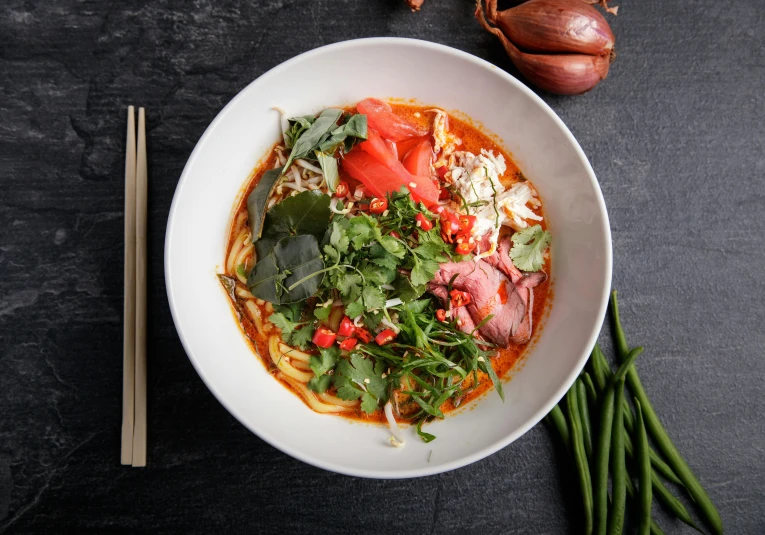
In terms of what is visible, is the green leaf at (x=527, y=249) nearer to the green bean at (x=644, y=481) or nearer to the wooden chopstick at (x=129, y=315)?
the green bean at (x=644, y=481)

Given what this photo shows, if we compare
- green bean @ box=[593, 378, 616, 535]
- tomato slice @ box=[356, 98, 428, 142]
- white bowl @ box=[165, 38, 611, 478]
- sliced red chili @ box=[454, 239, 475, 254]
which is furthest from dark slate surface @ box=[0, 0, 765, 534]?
sliced red chili @ box=[454, 239, 475, 254]

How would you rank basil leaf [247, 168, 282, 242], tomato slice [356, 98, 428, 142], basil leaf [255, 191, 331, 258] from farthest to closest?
tomato slice [356, 98, 428, 142] < basil leaf [247, 168, 282, 242] < basil leaf [255, 191, 331, 258]

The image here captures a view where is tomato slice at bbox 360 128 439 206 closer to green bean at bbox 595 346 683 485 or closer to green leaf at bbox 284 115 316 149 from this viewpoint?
green leaf at bbox 284 115 316 149

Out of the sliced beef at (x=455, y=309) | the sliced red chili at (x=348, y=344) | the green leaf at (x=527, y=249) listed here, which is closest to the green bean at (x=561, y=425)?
the sliced beef at (x=455, y=309)

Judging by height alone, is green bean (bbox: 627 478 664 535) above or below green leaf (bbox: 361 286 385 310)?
below

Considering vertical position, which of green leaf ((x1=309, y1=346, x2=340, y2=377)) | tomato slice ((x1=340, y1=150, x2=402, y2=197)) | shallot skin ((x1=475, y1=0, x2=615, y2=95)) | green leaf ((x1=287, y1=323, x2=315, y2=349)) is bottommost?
green leaf ((x1=309, y1=346, x2=340, y2=377))
